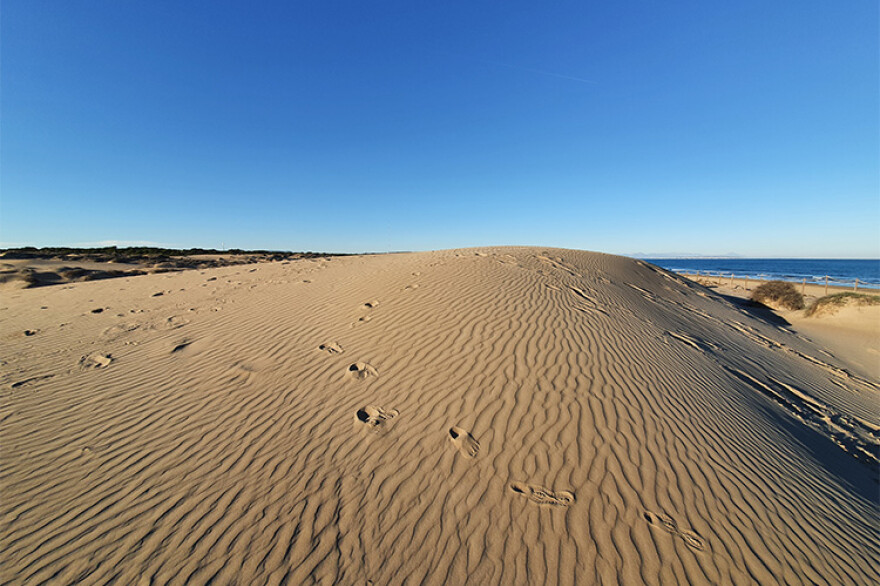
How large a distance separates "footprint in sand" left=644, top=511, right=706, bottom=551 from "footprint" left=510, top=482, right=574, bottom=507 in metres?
0.63

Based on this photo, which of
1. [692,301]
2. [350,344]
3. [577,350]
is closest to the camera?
[577,350]

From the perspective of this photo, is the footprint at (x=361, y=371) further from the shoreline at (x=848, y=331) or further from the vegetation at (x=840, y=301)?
the vegetation at (x=840, y=301)

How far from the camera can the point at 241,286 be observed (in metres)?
11.3

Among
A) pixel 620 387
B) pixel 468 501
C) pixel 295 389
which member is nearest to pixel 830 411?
pixel 620 387

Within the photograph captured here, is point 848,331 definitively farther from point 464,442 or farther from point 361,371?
point 361,371

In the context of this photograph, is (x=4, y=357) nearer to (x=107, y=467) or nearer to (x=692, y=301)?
(x=107, y=467)

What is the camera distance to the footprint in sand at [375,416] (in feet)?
12.1

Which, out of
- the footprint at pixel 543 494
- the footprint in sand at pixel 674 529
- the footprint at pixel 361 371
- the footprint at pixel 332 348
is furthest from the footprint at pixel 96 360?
the footprint in sand at pixel 674 529

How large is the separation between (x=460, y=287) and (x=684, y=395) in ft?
14.9

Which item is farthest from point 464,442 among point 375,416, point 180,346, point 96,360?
point 96,360

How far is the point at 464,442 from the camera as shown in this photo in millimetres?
3354

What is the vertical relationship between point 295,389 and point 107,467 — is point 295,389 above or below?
above

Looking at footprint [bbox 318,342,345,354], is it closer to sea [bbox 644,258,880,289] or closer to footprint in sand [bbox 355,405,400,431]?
footprint in sand [bbox 355,405,400,431]

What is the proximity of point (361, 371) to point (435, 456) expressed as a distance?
1982mm
